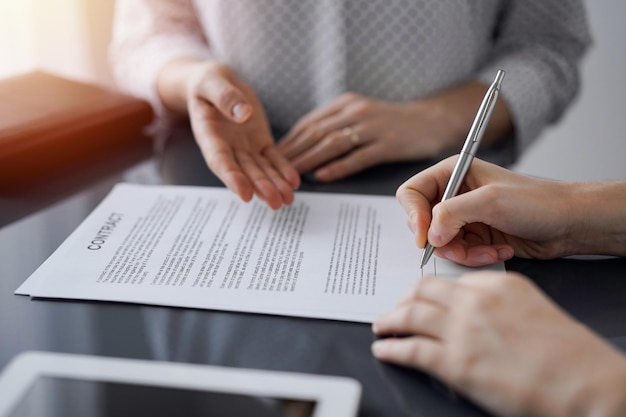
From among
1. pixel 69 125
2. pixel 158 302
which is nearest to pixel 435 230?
pixel 158 302

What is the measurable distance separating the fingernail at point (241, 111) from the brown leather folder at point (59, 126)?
0.21 meters

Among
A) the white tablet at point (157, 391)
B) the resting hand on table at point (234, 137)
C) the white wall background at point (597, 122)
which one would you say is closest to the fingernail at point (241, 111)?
the resting hand on table at point (234, 137)

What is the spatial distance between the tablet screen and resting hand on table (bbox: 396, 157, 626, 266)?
0.25 m

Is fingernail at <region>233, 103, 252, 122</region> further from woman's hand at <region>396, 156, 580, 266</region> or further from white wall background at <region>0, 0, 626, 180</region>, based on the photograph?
white wall background at <region>0, 0, 626, 180</region>

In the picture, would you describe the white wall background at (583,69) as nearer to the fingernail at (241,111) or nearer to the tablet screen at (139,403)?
the fingernail at (241,111)

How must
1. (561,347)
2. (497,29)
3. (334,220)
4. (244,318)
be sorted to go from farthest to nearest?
(497,29), (334,220), (244,318), (561,347)

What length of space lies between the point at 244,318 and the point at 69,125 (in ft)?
1.56

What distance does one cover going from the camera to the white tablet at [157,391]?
0.46 m

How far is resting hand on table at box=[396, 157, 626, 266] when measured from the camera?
2.12 ft

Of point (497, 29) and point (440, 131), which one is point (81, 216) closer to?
point (440, 131)

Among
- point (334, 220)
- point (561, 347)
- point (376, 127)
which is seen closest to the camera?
point (561, 347)

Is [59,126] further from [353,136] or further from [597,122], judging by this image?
[597,122]

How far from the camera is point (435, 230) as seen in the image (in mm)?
645

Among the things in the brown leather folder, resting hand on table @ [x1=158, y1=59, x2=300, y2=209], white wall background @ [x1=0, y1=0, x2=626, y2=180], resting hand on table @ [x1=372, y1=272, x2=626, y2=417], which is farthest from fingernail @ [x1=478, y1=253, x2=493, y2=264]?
white wall background @ [x1=0, y1=0, x2=626, y2=180]
